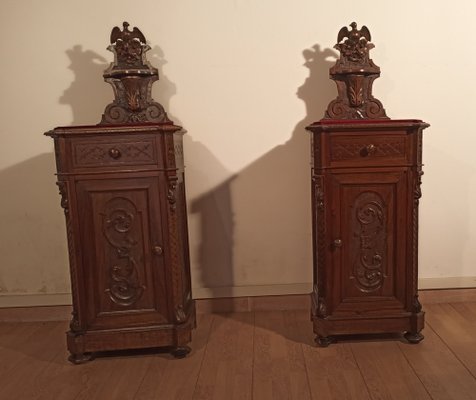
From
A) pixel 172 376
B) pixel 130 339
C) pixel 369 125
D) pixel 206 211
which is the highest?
pixel 369 125

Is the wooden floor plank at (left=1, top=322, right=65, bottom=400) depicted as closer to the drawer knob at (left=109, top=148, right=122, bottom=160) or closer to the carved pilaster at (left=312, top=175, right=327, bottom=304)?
the drawer knob at (left=109, top=148, right=122, bottom=160)

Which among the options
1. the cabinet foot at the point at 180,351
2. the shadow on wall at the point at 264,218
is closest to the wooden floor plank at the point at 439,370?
the shadow on wall at the point at 264,218

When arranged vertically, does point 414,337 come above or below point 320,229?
below

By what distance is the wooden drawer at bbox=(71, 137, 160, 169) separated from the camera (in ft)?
6.40

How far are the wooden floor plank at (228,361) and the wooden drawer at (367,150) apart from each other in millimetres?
976

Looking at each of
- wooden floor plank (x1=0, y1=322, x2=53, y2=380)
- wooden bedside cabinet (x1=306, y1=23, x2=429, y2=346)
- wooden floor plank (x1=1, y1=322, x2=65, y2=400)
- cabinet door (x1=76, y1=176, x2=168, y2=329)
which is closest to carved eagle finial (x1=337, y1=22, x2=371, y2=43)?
wooden bedside cabinet (x1=306, y1=23, x2=429, y2=346)

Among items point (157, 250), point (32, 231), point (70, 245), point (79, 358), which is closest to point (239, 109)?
point (157, 250)

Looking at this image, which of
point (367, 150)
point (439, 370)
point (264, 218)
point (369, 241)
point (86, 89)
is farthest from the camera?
point (264, 218)

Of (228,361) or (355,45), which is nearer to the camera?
(228,361)

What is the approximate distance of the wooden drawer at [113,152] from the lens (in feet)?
6.40

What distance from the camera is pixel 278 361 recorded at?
2.02 meters

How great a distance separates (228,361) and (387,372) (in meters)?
0.69

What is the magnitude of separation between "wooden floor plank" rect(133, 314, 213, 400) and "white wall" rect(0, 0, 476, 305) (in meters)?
0.57

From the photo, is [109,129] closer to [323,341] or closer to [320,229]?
[320,229]
